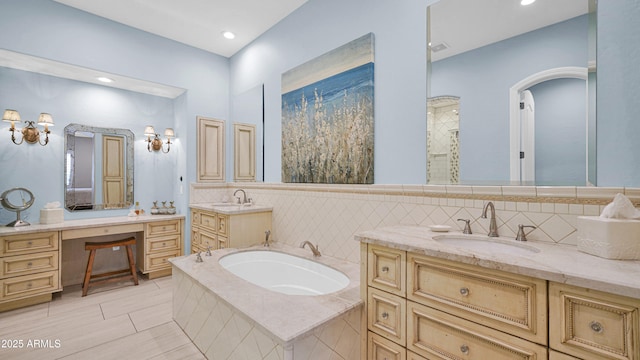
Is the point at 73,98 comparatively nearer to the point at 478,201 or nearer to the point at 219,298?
the point at 219,298

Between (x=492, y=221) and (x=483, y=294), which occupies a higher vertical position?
(x=492, y=221)

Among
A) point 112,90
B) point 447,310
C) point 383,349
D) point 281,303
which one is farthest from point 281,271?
point 112,90

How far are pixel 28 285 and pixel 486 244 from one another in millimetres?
4171

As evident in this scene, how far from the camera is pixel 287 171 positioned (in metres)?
3.12

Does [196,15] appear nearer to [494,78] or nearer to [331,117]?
[331,117]

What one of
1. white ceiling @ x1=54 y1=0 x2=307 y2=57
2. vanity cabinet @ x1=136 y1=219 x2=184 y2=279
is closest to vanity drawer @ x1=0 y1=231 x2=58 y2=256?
vanity cabinet @ x1=136 y1=219 x2=184 y2=279

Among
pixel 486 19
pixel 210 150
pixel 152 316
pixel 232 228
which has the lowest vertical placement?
pixel 152 316

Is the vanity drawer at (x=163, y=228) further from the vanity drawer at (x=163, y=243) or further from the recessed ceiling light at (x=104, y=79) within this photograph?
the recessed ceiling light at (x=104, y=79)

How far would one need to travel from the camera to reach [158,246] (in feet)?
12.0

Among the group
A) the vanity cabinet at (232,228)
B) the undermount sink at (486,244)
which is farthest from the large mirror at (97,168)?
the undermount sink at (486,244)

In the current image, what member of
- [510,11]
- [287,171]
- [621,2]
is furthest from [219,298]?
[621,2]

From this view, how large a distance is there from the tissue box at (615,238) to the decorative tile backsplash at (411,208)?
309mm

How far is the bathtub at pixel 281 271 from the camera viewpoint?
7.95ft

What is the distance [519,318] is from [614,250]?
45 cm
